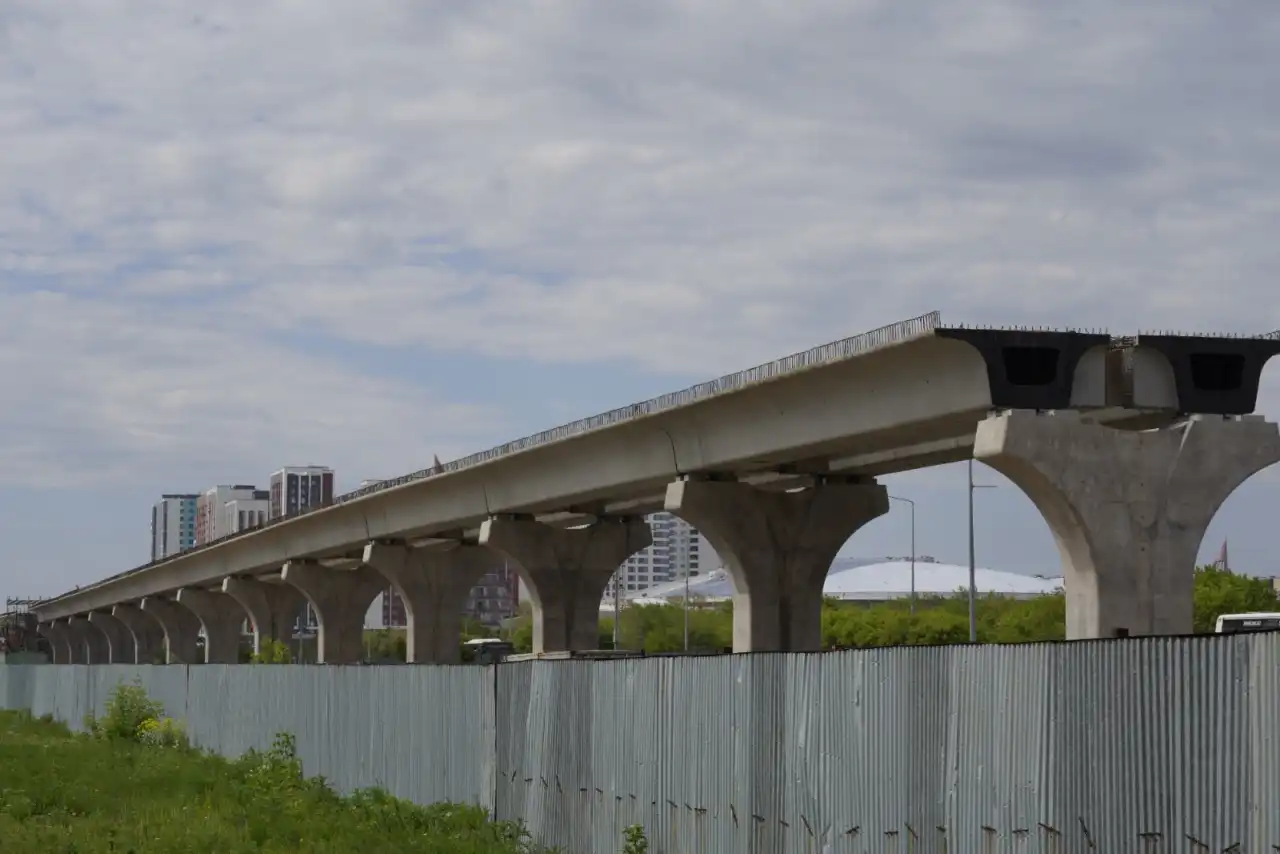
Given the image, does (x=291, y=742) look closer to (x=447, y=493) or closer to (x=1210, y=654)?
(x=1210, y=654)

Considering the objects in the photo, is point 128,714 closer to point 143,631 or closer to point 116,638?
point 143,631

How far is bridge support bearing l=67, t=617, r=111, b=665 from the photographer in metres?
177

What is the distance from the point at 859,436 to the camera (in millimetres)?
36969

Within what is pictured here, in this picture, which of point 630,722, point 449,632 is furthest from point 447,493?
point 630,722

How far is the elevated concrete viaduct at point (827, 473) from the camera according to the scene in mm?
32000

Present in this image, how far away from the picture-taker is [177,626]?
443 feet

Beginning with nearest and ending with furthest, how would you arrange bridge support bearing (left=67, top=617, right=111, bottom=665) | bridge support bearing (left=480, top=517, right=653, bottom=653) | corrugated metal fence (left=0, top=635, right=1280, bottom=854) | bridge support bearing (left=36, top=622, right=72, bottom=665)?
corrugated metal fence (left=0, top=635, right=1280, bottom=854), bridge support bearing (left=480, top=517, right=653, bottom=653), bridge support bearing (left=67, top=617, right=111, bottom=665), bridge support bearing (left=36, top=622, right=72, bottom=665)

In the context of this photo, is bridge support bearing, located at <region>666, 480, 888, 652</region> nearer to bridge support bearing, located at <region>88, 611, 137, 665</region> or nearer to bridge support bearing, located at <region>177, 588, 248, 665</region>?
bridge support bearing, located at <region>177, 588, 248, 665</region>

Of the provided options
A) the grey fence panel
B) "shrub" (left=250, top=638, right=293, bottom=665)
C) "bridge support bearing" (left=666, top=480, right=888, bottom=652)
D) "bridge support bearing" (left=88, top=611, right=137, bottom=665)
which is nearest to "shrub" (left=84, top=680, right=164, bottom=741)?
the grey fence panel

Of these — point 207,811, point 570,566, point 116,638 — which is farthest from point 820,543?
point 116,638

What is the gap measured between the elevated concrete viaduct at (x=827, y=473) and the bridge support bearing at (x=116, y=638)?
88.9 metres

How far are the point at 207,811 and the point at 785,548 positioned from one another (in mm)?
26646

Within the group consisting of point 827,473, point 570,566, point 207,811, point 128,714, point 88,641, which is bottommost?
point 88,641

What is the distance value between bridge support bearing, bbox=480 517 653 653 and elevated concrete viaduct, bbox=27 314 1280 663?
0.07m
